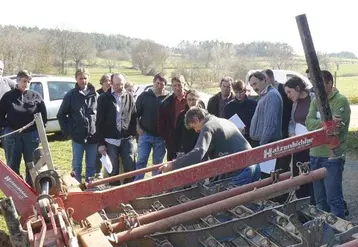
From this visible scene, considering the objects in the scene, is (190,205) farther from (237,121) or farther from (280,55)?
(280,55)

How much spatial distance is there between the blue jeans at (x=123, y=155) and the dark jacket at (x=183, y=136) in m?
0.72

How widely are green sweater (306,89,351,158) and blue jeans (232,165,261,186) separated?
663 mm

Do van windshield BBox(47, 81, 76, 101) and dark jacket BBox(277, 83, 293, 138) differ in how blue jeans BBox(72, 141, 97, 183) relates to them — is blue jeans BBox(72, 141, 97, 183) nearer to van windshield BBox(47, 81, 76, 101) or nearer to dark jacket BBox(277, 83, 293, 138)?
dark jacket BBox(277, 83, 293, 138)

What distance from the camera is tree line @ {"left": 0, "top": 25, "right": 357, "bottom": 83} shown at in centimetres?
3425

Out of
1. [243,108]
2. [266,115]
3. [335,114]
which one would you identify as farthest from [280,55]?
[335,114]

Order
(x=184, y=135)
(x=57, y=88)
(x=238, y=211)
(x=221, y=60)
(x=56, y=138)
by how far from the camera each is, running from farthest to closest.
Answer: (x=221, y=60), (x=57, y=88), (x=56, y=138), (x=184, y=135), (x=238, y=211)

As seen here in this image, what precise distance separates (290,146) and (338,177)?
1.38 meters

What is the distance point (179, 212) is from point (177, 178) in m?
0.68

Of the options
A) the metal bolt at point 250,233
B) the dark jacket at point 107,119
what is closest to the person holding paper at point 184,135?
the dark jacket at point 107,119

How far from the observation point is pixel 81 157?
6945 millimetres

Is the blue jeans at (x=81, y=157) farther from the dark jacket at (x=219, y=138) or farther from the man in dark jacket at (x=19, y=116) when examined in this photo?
the dark jacket at (x=219, y=138)

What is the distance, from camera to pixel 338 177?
503 centimetres

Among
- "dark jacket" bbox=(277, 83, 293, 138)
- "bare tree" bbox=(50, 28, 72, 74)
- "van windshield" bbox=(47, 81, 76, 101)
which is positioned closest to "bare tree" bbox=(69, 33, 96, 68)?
"bare tree" bbox=(50, 28, 72, 74)

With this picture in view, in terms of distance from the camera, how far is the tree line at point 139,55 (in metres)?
34.2
